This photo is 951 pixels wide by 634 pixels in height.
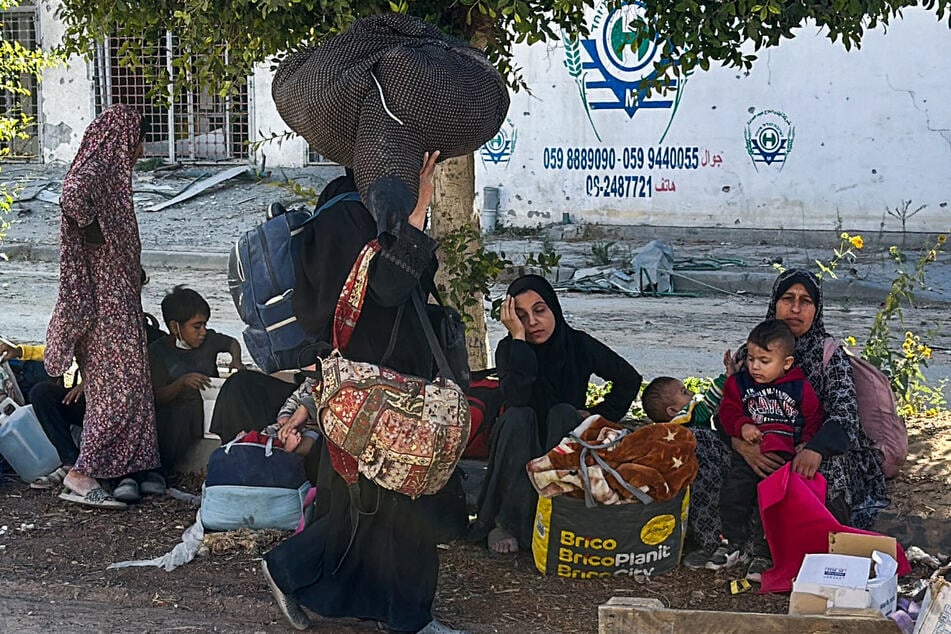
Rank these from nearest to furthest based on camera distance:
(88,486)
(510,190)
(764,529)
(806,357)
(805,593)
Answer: (805,593), (764,529), (806,357), (88,486), (510,190)

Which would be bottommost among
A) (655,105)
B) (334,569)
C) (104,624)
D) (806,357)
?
(104,624)

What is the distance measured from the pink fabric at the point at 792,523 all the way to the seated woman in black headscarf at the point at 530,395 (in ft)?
2.49

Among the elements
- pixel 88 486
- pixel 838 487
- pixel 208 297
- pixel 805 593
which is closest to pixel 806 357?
pixel 838 487

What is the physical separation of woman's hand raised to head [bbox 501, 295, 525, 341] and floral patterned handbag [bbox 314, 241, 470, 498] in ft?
4.07

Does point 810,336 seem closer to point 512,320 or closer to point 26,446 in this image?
point 512,320

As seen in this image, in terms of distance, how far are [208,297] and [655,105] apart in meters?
6.20

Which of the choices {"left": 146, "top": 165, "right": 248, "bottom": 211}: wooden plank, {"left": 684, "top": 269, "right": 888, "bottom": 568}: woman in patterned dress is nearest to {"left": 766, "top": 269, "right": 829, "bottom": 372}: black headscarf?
{"left": 684, "top": 269, "right": 888, "bottom": 568}: woman in patterned dress

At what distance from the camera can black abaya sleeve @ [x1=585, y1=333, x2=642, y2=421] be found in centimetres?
484

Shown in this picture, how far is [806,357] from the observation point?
4500 millimetres

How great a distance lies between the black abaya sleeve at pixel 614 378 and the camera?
484 cm

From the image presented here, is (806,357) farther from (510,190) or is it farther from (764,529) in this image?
(510,190)

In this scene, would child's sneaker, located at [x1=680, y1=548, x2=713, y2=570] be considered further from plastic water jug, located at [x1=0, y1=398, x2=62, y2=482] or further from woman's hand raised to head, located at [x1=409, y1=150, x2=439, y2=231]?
plastic water jug, located at [x1=0, y1=398, x2=62, y2=482]

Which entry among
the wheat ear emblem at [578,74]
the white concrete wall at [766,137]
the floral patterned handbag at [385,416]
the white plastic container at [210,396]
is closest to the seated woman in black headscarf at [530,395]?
the floral patterned handbag at [385,416]

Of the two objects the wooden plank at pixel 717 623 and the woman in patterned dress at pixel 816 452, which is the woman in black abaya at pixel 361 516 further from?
the woman in patterned dress at pixel 816 452
